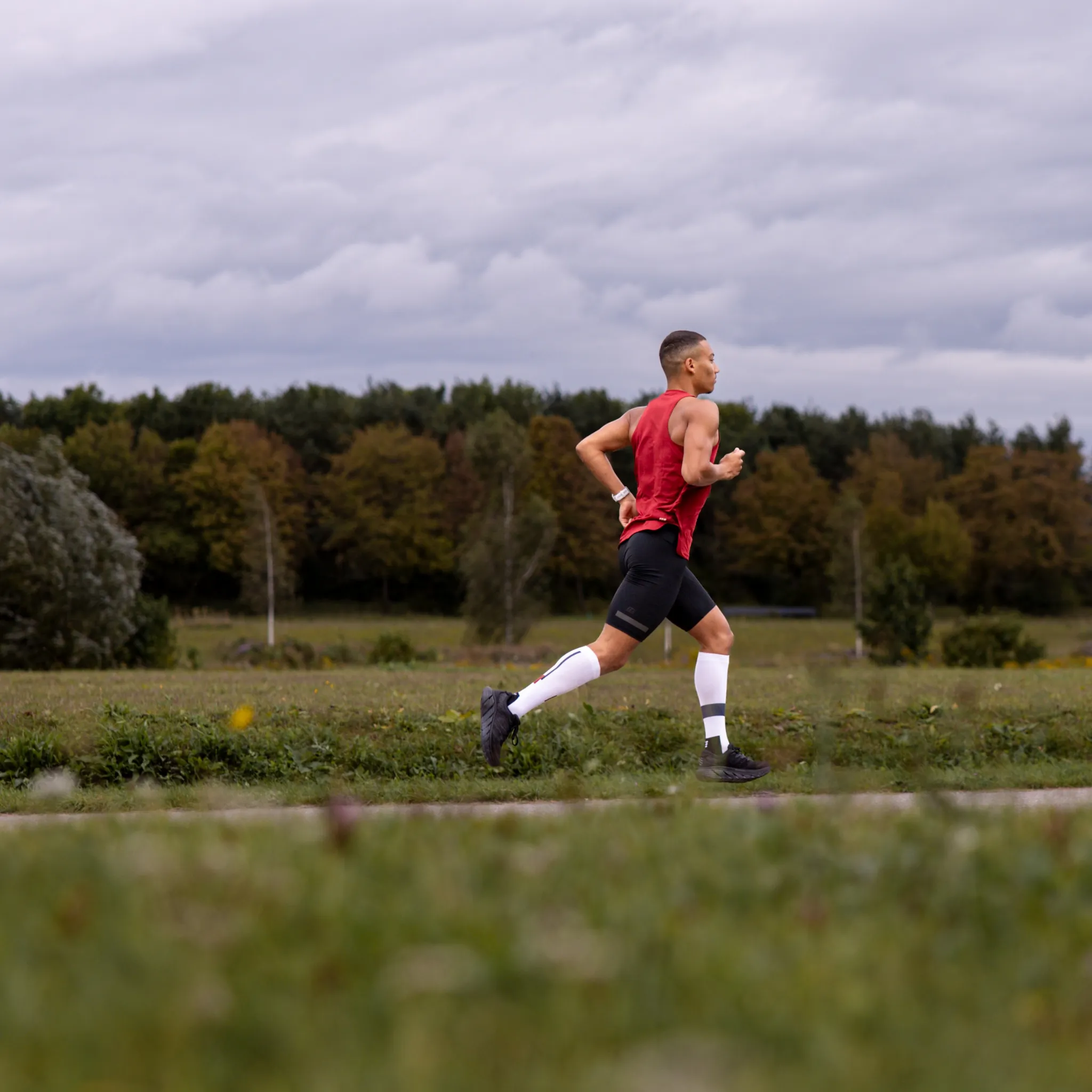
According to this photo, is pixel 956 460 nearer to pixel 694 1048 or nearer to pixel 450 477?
pixel 450 477

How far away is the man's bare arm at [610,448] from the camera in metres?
8.02

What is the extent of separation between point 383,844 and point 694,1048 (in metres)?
1.55

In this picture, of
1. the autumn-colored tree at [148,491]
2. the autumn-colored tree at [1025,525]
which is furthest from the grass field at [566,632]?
the autumn-colored tree at [148,491]

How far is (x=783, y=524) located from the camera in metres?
79.1

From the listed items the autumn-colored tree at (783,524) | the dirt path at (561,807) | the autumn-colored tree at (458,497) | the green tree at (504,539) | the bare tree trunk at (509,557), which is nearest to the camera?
the dirt path at (561,807)

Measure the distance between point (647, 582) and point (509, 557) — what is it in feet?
124

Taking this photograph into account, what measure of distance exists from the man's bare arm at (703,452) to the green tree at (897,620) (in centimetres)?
2498

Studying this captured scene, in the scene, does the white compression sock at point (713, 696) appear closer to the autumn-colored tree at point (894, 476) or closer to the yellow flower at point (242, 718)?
the yellow flower at point (242, 718)

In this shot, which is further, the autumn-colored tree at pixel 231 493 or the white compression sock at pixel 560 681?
the autumn-colored tree at pixel 231 493

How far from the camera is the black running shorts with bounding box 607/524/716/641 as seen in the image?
7570 mm

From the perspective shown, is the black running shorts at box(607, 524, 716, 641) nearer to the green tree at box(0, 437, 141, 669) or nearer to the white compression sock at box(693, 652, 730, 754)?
the white compression sock at box(693, 652, 730, 754)

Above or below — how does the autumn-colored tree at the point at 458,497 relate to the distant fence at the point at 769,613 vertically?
above

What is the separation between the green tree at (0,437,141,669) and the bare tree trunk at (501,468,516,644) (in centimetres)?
1674

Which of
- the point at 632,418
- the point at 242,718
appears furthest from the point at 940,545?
the point at 242,718
